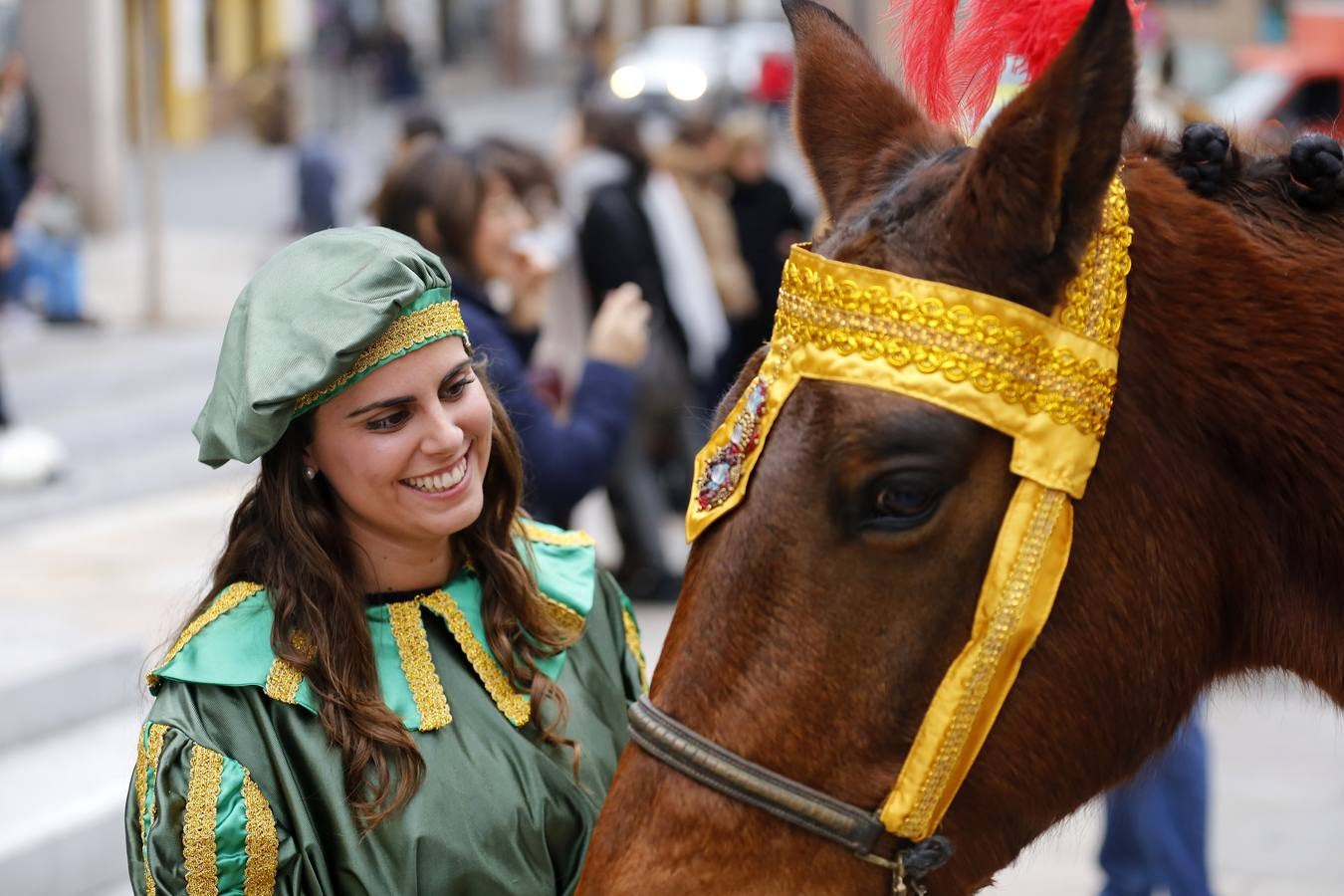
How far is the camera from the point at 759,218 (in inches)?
364

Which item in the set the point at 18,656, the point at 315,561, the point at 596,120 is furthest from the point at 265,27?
the point at 315,561

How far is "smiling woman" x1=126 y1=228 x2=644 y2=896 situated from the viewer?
214 centimetres

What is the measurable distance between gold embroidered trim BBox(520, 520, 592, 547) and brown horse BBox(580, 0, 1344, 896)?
91 centimetres

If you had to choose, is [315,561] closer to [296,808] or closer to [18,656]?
[296,808]

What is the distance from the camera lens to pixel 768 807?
179 cm

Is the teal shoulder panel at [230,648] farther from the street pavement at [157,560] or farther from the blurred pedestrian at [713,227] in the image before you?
the blurred pedestrian at [713,227]

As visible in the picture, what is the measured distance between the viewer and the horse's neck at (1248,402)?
1.83 m

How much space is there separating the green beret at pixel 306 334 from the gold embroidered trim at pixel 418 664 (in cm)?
37

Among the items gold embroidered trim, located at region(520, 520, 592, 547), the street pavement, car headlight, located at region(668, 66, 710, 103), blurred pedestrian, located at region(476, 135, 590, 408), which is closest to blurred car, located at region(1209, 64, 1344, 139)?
the street pavement

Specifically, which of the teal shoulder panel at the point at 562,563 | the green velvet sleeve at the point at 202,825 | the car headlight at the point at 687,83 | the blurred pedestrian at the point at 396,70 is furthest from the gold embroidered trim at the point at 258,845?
the blurred pedestrian at the point at 396,70

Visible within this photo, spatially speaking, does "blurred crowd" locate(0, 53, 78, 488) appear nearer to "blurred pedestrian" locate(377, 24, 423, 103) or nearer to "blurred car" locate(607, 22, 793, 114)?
"blurred car" locate(607, 22, 793, 114)

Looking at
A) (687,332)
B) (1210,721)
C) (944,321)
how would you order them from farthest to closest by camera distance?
(687,332) < (1210,721) < (944,321)

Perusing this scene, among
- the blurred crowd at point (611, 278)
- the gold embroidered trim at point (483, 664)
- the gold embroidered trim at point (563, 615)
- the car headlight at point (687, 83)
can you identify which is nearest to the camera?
the gold embroidered trim at point (483, 664)

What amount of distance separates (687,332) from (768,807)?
613 centimetres
